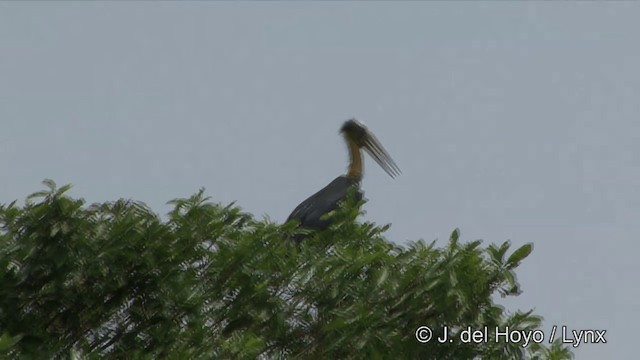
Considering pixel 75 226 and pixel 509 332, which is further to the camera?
pixel 509 332

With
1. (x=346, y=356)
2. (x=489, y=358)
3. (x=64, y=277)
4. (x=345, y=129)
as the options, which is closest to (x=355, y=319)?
(x=346, y=356)

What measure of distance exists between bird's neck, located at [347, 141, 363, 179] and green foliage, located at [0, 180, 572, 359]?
6128 millimetres

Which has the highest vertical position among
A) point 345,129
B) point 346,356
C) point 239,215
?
point 345,129

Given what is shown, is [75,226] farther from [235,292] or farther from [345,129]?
[345,129]

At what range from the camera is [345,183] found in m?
20.0

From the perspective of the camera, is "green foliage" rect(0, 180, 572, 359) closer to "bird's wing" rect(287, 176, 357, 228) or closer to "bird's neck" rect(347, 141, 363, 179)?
"bird's wing" rect(287, 176, 357, 228)

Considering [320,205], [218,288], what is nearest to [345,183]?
[320,205]

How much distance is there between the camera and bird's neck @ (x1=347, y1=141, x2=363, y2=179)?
69.2 ft

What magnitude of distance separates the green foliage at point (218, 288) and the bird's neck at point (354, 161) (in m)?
6.13

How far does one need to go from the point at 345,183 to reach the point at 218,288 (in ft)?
18.8

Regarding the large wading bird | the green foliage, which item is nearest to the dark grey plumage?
the large wading bird

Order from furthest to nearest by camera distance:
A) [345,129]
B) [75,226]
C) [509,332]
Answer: [345,129] → [509,332] → [75,226]

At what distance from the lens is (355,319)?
1437 centimetres

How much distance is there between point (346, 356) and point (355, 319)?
0.34m
